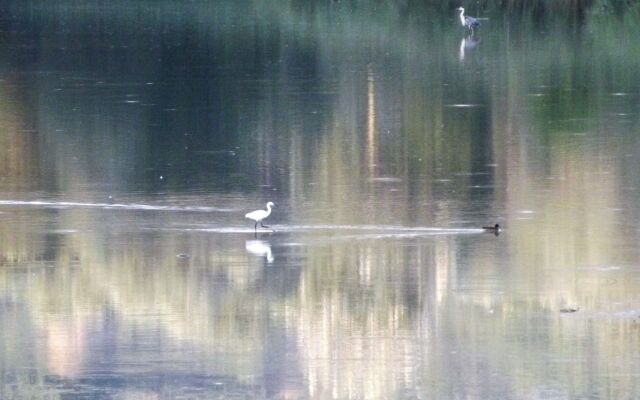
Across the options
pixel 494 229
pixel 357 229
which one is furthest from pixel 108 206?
pixel 494 229

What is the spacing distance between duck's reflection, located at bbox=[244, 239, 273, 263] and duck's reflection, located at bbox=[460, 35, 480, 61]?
20.2 metres

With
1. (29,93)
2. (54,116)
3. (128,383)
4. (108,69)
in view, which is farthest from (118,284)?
(108,69)

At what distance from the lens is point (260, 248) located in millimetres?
14289

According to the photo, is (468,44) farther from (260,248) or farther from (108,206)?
(260,248)

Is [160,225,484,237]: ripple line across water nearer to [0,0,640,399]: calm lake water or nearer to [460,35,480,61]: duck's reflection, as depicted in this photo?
[0,0,640,399]: calm lake water

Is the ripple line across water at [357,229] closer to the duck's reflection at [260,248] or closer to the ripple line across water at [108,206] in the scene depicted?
the duck's reflection at [260,248]

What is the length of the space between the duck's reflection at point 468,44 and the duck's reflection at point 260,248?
20.2m

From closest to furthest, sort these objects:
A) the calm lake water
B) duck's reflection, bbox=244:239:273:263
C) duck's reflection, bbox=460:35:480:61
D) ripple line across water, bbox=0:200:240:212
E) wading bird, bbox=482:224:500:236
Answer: the calm lake water, duck's reflection, bbox=244:239:273:263, wading bird, bbox=482:224:500:236, ripple line across water, bbox=0:200:240:212, duck's reflection, bbox=460:35:480:61

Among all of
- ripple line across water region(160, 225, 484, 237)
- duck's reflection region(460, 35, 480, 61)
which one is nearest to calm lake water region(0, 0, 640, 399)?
ripple line across water region(160, 225, 484, 237)

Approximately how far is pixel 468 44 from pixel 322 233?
946 inches

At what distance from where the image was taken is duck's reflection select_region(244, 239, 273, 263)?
1400cm

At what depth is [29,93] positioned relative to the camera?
27.7m

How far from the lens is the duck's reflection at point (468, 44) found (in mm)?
36312

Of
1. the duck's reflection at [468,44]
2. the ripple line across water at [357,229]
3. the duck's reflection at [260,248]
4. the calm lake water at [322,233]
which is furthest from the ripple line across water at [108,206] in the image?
the duck's reflection at [468,44]
